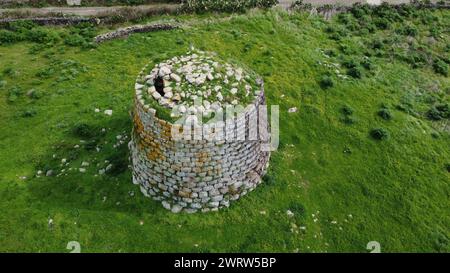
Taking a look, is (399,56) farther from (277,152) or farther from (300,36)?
(277,152)

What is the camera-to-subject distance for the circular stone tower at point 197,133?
13.6m

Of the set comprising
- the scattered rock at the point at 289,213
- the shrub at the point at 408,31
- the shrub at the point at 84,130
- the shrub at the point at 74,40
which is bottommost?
the scattered rock at the point at 289,213

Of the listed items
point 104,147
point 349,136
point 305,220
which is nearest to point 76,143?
point 104,147

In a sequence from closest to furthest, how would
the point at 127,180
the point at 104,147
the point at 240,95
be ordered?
the point at 240,95 < the point at 127,180 < the point at 104,147

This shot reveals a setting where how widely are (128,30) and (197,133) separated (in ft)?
42.1

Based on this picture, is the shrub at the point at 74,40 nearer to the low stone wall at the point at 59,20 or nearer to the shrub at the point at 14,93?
the low stone wall at the point at 59,20

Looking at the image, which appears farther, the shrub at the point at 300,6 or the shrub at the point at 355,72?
the shrub at the point at 300,6

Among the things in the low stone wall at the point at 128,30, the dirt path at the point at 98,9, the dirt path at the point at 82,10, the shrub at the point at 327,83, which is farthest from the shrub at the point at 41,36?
the shrub at the point at 327,83

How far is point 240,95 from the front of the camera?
1439cm

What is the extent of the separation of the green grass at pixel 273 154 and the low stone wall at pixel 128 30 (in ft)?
1.51

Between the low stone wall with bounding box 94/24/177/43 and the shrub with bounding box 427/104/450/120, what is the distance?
1379 cm

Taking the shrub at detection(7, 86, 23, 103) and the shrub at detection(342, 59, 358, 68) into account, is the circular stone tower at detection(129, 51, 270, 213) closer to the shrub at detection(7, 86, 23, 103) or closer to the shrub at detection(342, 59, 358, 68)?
the shrub at detection(7, 86, 23, 103)

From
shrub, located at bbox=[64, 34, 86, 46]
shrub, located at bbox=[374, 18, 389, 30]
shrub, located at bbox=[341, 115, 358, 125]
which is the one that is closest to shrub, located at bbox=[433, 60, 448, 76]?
shrub, located at bbox=[374, 18, 389, 30]
